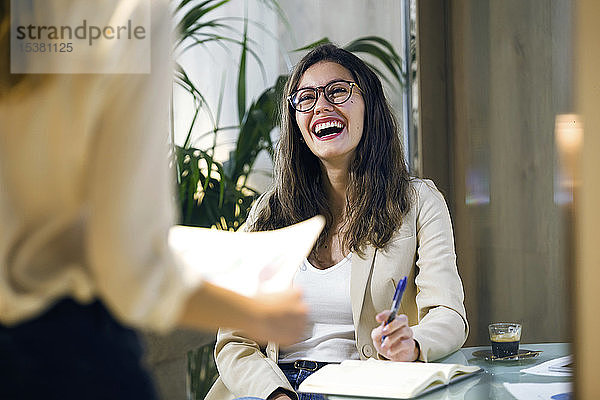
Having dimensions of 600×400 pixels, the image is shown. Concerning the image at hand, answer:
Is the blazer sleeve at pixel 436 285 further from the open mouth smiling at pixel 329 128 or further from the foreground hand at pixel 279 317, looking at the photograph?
the foreground hand at pixel 279 317

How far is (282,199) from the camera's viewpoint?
1965 mm

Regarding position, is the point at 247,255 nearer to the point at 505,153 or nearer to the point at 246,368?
the point at 246,368

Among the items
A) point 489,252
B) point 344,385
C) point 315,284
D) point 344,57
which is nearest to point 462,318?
point 315,284

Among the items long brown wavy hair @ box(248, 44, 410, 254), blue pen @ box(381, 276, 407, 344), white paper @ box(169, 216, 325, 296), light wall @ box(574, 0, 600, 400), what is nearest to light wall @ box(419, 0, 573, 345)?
long brown wavy hair @ box(248, 44, 410, 254)

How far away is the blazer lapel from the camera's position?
1.68m

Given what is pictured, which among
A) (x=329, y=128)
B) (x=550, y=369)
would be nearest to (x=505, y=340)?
(x=550, y=369)

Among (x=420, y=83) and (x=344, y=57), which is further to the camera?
(x=420, y=83)

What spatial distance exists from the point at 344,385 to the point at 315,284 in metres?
0.62

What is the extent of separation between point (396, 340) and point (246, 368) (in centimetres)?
42

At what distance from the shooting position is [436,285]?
167 cm

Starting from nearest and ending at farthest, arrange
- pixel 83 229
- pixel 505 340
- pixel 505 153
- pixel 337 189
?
pixel 83 229 < pixel 505 340 < pixel 337 189 < pixel 505 153

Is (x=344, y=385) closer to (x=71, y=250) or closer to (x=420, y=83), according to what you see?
(x=71, y=250)

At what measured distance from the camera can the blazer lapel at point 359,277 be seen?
1.68 metres

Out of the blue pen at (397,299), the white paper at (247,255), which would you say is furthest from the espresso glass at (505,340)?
the white paper at (247,255)
